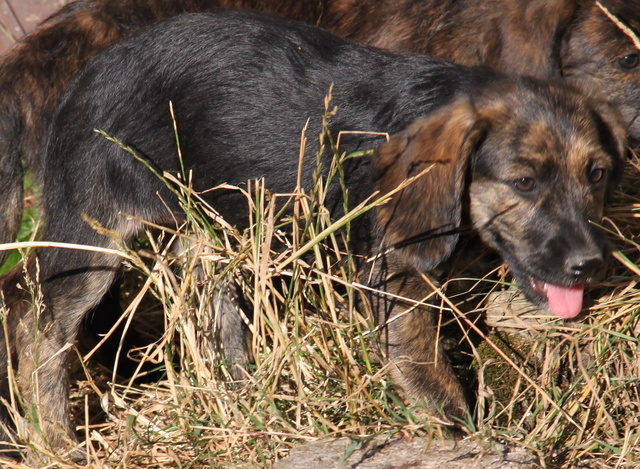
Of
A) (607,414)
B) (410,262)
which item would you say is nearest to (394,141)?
(410,262)

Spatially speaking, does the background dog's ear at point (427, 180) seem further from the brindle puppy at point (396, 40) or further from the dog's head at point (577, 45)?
the dog's head at point (577, 45)

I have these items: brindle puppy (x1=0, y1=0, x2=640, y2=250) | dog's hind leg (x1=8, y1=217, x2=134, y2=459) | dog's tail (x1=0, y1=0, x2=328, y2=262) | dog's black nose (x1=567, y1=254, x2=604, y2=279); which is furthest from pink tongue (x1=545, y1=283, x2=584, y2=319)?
dog's tail (x1=0, y1=0, x2=328, y2=262)

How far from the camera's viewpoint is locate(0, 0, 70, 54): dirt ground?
6484mm

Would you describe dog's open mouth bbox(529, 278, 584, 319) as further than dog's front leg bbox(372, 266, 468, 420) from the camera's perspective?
No

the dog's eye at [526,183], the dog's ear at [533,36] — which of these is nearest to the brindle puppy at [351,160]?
the dog's eye at [526,183]

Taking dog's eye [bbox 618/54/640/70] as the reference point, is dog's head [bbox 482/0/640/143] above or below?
above

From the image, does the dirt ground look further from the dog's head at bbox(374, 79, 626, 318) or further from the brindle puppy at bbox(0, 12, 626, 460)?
the dog's head at bbox(374, 79, 626, 318)

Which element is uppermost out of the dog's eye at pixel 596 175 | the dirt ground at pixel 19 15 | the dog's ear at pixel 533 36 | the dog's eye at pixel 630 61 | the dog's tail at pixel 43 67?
the dirt ground at pixel 19 15

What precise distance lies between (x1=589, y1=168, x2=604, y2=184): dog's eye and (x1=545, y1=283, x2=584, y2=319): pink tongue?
439mm

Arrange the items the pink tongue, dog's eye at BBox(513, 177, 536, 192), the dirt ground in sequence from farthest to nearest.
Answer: the dirt ground, the pink tongue, dog's eye at BBox(513, 177, 536, 192)

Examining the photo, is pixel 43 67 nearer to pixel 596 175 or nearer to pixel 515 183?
pixel 515 183

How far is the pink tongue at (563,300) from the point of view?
11.6ft

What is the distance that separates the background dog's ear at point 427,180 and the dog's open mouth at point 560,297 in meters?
0.40

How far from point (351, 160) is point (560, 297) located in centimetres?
103
